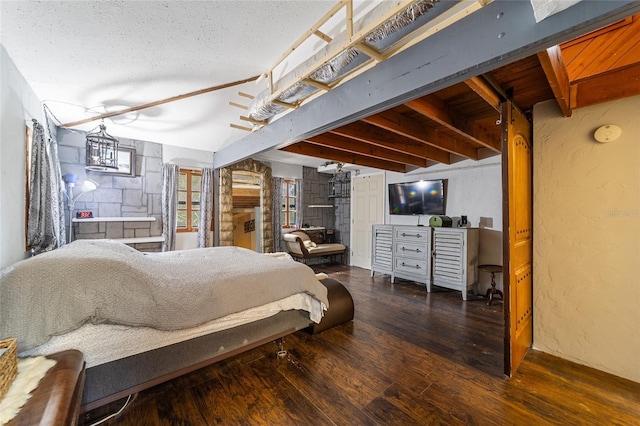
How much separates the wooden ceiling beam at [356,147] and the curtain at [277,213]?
2.48 metres

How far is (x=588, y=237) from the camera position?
6.66 ft

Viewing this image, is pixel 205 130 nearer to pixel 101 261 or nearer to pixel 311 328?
pixel 101 261

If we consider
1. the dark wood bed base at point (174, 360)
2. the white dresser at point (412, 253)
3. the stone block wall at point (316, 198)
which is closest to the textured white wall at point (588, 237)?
the white dresser at point (412, 253)

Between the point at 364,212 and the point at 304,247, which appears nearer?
the point at 304,247

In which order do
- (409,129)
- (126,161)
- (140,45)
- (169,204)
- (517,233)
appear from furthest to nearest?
(169,204) → (126,161) → (409,129) → (517,233) → (140,45)

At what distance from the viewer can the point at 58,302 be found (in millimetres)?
1267

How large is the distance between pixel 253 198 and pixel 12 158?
13.1 feet

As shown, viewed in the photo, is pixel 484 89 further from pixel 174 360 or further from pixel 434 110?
pixel 174 360

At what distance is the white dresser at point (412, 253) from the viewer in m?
4.05

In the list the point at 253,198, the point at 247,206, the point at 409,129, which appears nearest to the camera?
the point at 409,129

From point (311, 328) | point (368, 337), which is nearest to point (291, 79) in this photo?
point (311, 328)

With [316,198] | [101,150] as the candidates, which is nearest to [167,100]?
[101,150]

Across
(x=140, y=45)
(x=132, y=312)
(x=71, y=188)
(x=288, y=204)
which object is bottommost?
(x=132, y=312)

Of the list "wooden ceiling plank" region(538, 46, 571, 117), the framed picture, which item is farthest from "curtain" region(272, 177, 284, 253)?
"wooden ceiling plank" region(538, 46, 571, 117)
